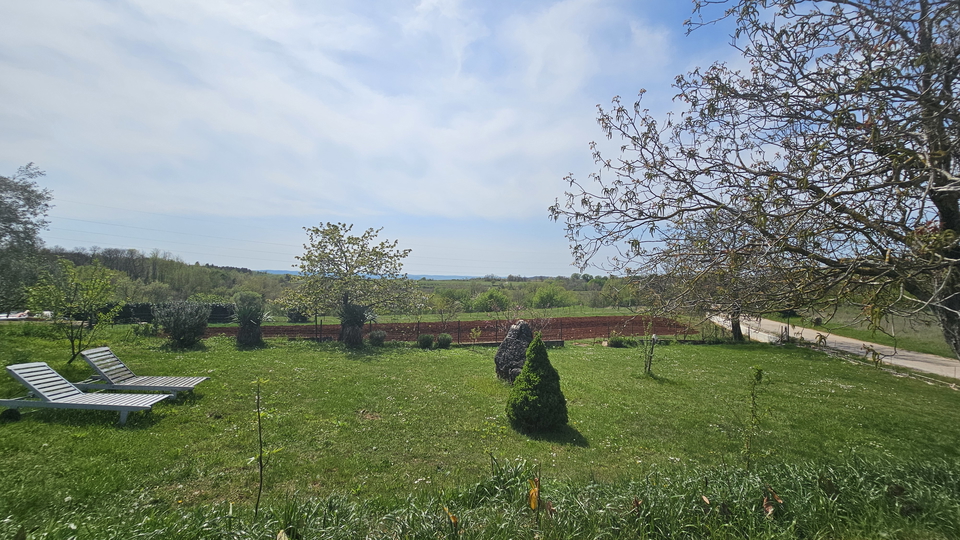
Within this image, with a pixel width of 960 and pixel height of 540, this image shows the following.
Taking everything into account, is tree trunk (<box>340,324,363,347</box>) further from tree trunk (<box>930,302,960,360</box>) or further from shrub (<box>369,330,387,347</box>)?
tree trunk (<box>930,302,960,360</box>)

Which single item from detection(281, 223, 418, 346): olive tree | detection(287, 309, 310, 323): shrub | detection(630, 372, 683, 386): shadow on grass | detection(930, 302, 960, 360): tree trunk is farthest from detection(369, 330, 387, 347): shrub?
detection(930, 302, 960, 360): tree trunk

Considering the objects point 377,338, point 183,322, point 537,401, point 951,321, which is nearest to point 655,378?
point 537,401

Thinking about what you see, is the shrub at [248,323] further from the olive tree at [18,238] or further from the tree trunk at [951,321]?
the tree trunk at [951,321]

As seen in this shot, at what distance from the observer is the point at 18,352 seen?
31.4ft

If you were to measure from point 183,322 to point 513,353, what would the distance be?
11.1 meters

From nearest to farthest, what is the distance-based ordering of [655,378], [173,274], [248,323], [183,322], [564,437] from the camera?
[564,437]
[655,378]
[183,322]
[248,323]
[173,274]

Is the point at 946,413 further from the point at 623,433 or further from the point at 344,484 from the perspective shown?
the point at 344,484

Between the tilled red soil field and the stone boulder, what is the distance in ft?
16.8

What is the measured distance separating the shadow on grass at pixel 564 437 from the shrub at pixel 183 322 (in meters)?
12.3

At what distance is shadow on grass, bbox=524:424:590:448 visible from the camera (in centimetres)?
630

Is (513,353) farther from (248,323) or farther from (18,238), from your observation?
(18,238)

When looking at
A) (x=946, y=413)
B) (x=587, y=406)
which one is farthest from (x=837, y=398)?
(x=587, y=406)

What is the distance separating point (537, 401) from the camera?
21.5 feet

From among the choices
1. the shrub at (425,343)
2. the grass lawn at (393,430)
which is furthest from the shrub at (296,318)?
the grass lawn at (393,430)
